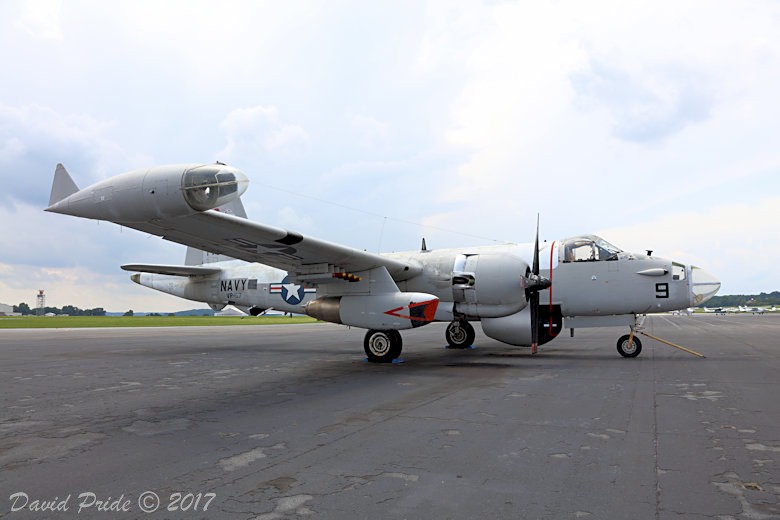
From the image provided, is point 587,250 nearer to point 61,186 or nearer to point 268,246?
point 268,246

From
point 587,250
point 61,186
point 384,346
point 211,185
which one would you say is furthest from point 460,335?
point 61,186

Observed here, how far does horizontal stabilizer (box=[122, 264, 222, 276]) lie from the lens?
1702cm

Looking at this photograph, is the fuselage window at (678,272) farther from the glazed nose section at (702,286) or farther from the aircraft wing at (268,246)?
the aircraft wing at (268,246)

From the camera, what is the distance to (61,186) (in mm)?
6621

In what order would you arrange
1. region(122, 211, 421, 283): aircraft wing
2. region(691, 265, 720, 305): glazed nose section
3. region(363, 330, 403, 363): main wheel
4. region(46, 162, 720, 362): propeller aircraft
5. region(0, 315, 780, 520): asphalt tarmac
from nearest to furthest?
region(0, 315, 780, 520): asphalt tarmac
region(122, 211, 421, 283): aircraft wing
region(46, 162, 720, 362): propeller aircraft
region(363, 330, 403, 363): main wheel
region(691, 265, 720, 305): glazed nose section

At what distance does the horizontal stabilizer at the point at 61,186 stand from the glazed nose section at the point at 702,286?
1418cm

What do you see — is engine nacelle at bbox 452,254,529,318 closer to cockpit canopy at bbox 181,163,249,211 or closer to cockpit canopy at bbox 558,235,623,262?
cockpit canopy at bbox 558,235,623,262

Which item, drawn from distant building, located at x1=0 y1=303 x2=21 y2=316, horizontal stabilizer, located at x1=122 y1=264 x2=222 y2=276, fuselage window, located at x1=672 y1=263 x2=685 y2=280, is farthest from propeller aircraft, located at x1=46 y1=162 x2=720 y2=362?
distant building, located at x1=0 y1=303 x2=21 y2=316

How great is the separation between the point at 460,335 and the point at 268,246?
882 centimetres

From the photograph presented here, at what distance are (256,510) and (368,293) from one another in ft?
29.0

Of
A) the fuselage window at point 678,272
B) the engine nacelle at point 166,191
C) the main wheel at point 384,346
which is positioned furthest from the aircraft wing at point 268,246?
the fuselage window at point 678,272

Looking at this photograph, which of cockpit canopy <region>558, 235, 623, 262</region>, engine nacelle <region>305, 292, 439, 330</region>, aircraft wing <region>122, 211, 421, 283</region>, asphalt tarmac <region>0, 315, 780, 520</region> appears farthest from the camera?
cockpit canopy <region>558, 235, 623, 262</region>

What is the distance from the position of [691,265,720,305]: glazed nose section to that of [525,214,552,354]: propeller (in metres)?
3.99

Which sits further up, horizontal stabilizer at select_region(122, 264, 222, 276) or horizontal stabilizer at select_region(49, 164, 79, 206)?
horizontal stabilizer at select_region(49, 164, 79, 206)
